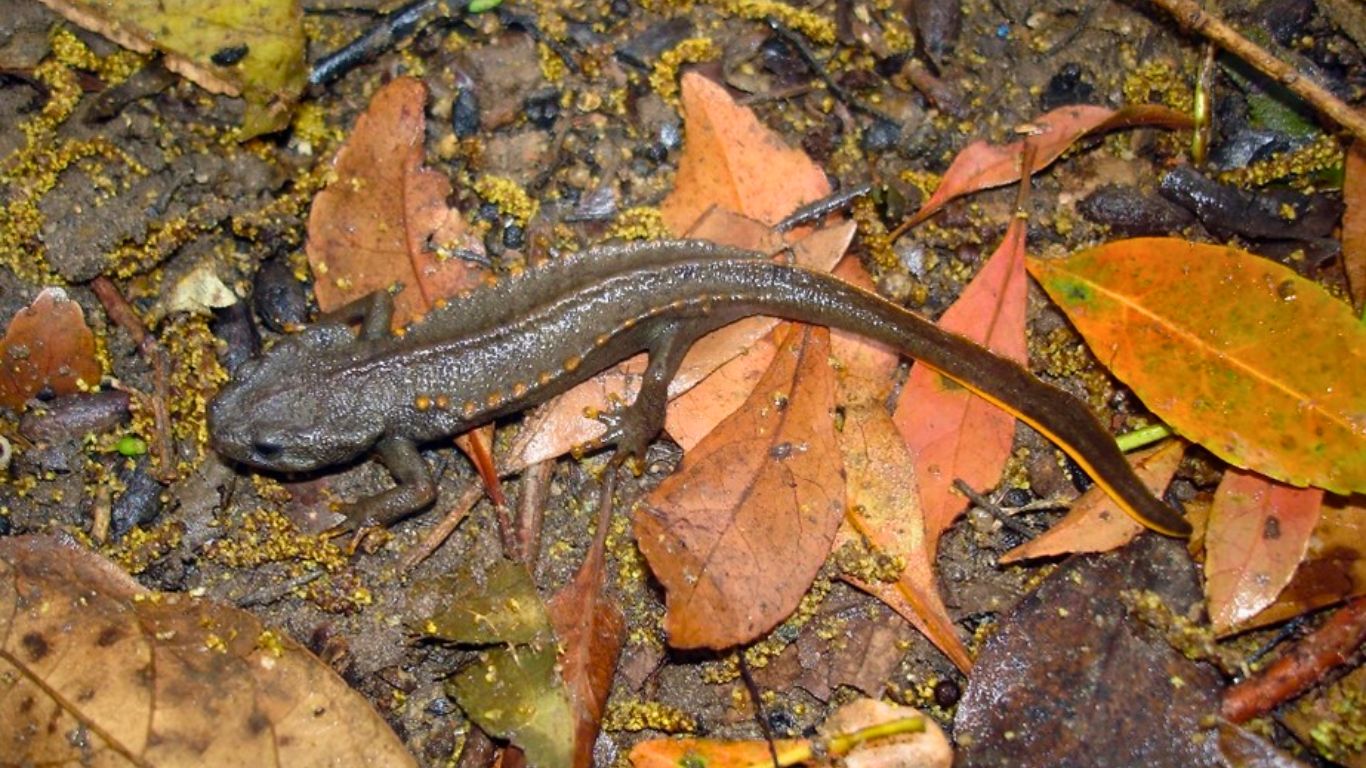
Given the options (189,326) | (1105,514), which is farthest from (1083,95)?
(189,326)

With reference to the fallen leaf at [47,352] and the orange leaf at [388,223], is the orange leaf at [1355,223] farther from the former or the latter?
the fallen leaf at [47,352]

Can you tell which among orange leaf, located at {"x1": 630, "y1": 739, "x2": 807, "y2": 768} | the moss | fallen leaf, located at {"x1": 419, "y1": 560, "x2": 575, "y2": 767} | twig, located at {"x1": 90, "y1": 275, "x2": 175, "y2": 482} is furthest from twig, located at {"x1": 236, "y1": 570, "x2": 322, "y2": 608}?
orange leaf, located at {"x1": 630, "y1": 739, "x2": 807, "y2": 768}

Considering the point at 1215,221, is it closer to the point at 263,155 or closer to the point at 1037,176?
the point at 1037,176

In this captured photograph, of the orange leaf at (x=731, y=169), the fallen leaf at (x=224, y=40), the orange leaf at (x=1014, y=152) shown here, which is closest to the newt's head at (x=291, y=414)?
the fallen leaf at (x=224, y=40)

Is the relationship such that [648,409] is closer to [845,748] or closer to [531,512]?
[531,512]

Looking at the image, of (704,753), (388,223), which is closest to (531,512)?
(704,753)

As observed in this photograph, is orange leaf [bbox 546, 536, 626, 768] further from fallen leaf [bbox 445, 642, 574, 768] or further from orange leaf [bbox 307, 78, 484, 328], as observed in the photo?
orange leaf [bbox 307, 78, 484, 328]

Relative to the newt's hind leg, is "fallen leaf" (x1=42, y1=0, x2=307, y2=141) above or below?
above
